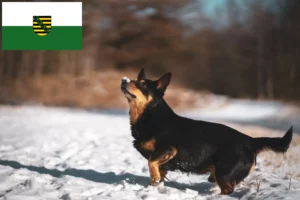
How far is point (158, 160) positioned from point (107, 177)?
1.31 meters

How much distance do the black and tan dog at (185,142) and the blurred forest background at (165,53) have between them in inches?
714

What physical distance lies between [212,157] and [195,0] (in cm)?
2475

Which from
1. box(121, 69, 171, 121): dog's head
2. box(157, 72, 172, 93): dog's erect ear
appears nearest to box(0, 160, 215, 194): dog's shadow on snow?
box(121, 69, 171, 121): dog's head

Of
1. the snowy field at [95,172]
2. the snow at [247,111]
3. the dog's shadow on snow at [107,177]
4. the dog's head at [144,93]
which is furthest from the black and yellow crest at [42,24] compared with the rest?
the dog's head at [144,93]

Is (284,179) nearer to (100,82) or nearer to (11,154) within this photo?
(11,154)

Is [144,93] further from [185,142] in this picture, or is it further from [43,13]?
[43,13]

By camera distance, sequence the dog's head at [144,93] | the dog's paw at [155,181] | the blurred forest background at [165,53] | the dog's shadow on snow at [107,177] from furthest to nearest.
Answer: the blurred forest background at [165,53] < the dog's shadow on snow at [107,177] < the dog's head at [144,93] < the dog's paw at [155,181]

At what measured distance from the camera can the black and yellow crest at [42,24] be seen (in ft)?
41.8

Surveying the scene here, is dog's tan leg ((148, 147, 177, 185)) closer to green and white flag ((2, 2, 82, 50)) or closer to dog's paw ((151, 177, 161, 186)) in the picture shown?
dog's paw ((151, 177, 161, 186))

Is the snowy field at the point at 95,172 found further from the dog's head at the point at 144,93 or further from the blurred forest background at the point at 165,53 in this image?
the blurred forest background at the point at 165,53

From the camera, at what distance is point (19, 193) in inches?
148

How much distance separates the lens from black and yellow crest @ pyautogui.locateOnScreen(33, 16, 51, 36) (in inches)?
501

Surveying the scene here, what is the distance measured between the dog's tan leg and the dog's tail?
0.99m

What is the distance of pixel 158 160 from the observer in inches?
160
